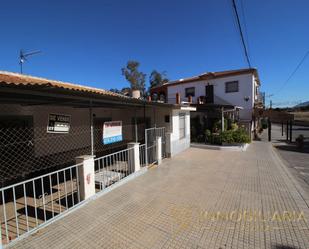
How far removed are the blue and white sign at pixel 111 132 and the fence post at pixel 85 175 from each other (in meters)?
0.91

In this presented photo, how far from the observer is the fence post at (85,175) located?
443cm

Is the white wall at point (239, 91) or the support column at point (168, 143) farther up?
the white wall at point (239, 91)

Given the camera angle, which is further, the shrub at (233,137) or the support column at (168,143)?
the shrub at (233,137)

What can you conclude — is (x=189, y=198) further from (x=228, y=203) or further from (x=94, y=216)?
(x=94, y=216)

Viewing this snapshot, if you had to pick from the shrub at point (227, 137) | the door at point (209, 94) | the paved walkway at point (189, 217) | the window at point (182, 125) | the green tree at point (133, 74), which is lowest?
the paved walkway at point (189, 217)

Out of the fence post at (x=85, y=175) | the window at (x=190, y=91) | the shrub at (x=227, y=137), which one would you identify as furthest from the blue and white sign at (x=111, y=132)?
the window at (x=190, y=91)

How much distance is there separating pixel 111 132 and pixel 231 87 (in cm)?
1509

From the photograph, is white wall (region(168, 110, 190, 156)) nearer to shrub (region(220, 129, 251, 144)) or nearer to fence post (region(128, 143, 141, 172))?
shrub (region(220, 129, 251, 144))

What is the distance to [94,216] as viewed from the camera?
3.96 m

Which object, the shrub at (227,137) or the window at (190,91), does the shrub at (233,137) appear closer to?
the shrub at (227,137)

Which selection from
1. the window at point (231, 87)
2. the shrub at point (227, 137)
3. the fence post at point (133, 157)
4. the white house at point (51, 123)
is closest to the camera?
the white house at point (51, 123)

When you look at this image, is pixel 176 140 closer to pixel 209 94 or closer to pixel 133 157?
pixel 133 157

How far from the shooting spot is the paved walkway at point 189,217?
3.16m

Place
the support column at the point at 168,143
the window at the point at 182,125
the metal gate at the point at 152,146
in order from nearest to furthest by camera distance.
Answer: the metal gate at the point at 152,146, the support column at the point at 168,143, the window at the point at 182,125
